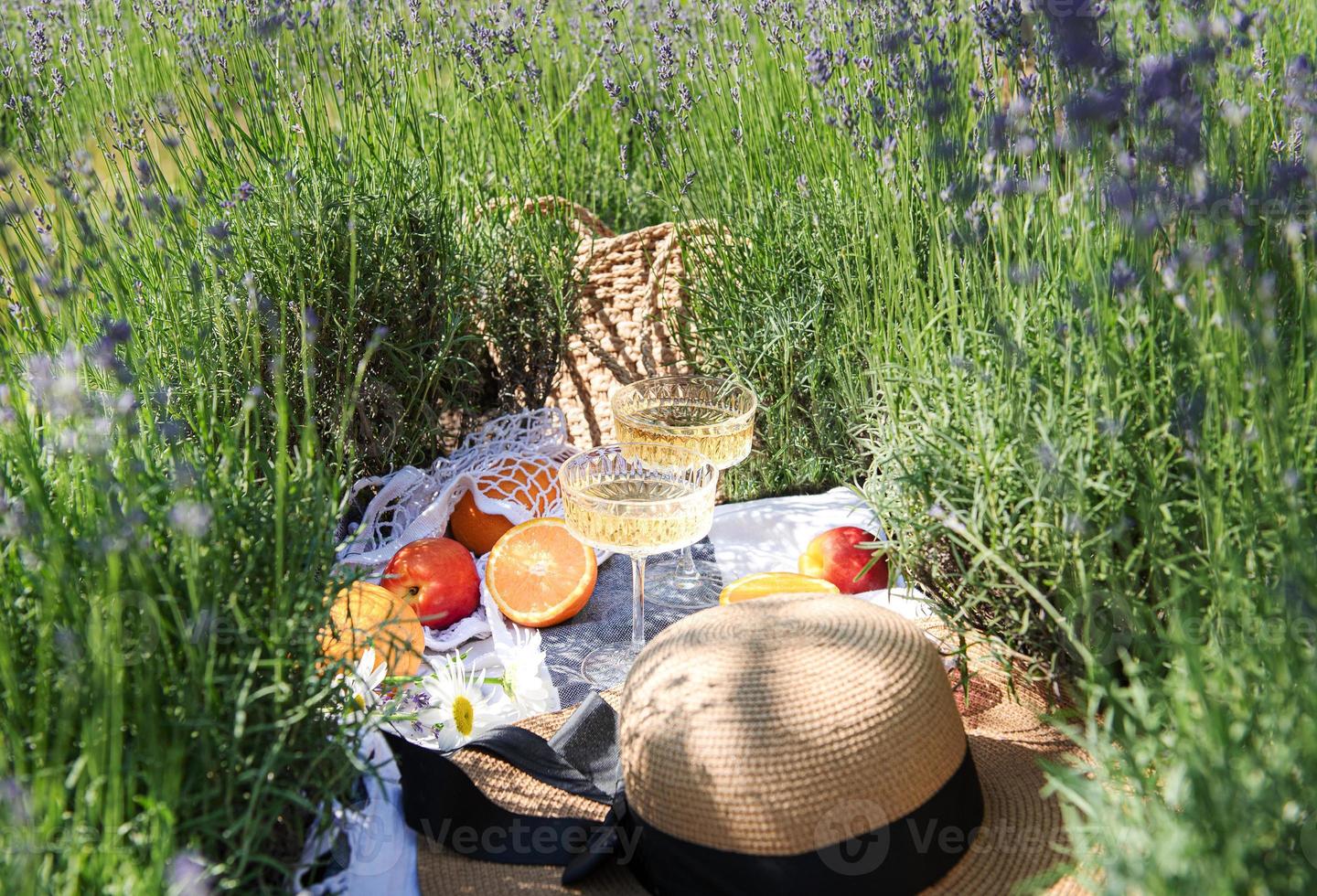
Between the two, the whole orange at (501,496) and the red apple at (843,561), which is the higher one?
the whole orange at (501,496)

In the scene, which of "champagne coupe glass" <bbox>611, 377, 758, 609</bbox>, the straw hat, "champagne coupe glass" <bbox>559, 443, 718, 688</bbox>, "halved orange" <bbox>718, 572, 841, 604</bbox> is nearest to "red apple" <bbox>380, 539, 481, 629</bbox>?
"champagne coupe glass" <bbox>559, 443, 718, 688</bbox>

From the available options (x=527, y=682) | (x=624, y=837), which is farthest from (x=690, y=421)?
(x=624, y=837)

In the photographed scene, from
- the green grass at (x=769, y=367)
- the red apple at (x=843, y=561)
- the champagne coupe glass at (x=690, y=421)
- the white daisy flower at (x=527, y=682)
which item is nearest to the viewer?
the green grass at (x=769, y=367)

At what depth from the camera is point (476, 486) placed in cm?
294

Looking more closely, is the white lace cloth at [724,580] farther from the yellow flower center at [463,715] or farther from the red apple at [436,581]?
the yellow flower center at [463,715]

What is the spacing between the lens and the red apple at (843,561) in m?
2.54

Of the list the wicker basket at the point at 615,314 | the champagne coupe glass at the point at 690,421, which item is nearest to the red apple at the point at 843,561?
the champagne coupe glass at the point at 690,421

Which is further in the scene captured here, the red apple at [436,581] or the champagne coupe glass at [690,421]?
the champagne coupe glass at [690,421]

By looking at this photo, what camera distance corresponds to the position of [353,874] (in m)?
1.50

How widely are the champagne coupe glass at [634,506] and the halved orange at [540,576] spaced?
0.14m

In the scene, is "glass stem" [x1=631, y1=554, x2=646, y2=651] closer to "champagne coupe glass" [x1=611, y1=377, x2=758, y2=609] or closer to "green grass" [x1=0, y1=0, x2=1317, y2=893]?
"champagne coupe glass" [x1=611, y1=377, x2=758, y2=609]

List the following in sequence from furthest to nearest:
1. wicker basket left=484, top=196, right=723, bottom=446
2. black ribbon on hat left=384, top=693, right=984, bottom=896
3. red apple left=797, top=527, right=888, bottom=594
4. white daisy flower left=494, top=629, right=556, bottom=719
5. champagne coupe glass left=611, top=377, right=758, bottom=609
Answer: wicker basket left=484, top=196, right=723, bottom=446, champagne coupe glass left=611, top=377, right=758, bottom=609, red apple left=797, top=527, right=888, bottom=594, white daisy flower left=494, top=629, right=556, bottom=719, black ribbon on hat left=384, top=693, right=984, bottom=896

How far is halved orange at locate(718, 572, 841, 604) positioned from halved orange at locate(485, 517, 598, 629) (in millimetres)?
349

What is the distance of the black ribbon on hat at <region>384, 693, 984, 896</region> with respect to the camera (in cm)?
150
